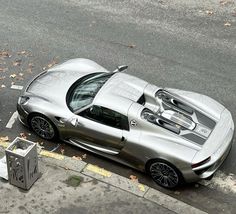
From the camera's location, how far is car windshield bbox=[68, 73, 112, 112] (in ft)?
29.6

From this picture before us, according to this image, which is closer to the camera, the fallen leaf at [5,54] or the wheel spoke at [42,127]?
the wheel spoke at [42,127]

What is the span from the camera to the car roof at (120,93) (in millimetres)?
8586

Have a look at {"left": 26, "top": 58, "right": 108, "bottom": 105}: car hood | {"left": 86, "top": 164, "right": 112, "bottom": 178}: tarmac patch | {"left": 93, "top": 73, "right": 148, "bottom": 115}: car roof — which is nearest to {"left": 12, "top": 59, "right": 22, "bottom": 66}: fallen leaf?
{"left": 26, "top": 58, "right": 108, "bottom": 105}: car hood

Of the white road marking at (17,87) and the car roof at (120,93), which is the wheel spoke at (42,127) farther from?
the white road marking at (17,87)

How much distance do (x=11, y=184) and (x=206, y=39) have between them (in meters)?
7.20

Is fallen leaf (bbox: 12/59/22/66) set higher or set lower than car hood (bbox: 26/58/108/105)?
lower

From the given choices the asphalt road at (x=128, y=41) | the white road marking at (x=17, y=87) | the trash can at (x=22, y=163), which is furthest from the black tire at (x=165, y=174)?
the white road marking at (x=17, y=87)

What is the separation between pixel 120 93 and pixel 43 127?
1.73 m

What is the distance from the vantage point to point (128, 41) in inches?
511

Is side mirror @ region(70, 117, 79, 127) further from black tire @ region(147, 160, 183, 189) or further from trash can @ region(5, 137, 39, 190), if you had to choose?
black tire @ region(147, 160, 183, 189)

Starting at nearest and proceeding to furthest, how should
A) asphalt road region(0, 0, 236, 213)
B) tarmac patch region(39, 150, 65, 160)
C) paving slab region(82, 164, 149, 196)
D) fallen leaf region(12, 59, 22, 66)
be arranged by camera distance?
paving slab region(82, 164, 149, 196)
tarmac patch region(39, 150, 65, 160)
asphalt road region(0, 0, 236, 213)
fallen leaf region(12, 59, 22, 66)

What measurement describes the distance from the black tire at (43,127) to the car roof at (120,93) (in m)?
1.11

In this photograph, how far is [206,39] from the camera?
13.1 meters

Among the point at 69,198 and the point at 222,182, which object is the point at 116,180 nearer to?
the point at 69,198
